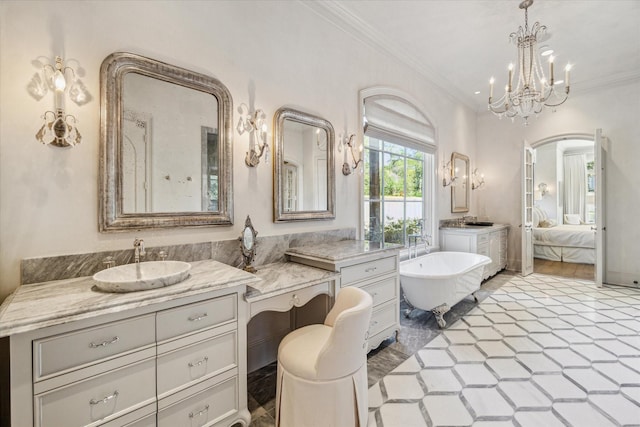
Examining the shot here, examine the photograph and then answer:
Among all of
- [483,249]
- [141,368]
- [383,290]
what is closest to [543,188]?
[483,249]

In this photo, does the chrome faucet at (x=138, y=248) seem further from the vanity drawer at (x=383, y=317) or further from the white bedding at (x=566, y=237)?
the white bedding at (x=566, y=237)

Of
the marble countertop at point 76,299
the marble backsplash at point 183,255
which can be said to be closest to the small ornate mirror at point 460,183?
the marble backsplash at point 183,255

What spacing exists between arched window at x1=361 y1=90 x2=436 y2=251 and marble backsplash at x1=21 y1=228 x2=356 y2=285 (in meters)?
0.98

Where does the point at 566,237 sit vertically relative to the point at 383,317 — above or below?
above

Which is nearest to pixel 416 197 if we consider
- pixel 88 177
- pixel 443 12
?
pixel 443 12

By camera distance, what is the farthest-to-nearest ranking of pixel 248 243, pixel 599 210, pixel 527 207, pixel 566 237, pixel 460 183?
pixel 566 237 → pixel 460 183 → pixel 527 207 → pixel 599 210 → pixel 248 243

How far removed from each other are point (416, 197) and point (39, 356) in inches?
Result: 172

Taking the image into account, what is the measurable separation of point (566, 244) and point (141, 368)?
8.20 m

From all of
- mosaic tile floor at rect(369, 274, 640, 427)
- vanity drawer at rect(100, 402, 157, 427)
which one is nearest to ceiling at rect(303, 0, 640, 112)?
vanity drawer at rect(100, 402, 157, 427)

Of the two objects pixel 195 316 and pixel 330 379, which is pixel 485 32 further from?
pixel 195 316

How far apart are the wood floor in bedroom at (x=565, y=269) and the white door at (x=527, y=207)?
21.1 inches

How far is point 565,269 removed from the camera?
568 cm

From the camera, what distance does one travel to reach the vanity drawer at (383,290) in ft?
7.92

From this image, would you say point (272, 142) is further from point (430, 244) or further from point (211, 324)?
point (430, 244)
